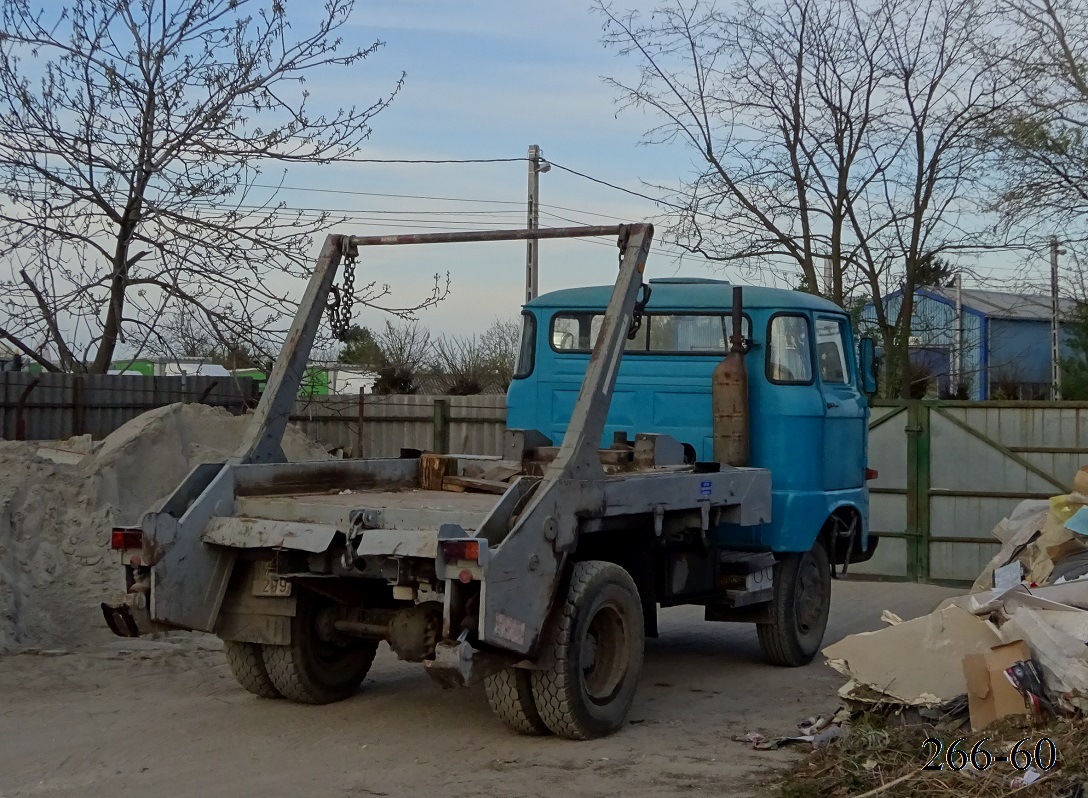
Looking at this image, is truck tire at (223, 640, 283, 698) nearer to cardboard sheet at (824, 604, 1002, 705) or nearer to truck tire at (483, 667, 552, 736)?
truck tire at (483, 667, 552, 736)

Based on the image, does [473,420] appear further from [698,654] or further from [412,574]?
[412,574]

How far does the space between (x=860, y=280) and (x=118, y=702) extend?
14.2 metres

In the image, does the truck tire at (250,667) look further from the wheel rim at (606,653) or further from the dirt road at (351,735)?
the wheel rim at (606,653)

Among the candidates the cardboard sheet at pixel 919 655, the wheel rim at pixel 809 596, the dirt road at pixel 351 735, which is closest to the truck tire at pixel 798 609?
the wheel rim at pixel 809 596

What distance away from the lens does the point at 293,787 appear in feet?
19.3

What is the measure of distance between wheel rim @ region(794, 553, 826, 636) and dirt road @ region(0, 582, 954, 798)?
0.32 meters

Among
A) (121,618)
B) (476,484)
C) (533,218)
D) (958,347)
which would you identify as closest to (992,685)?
(476,484)

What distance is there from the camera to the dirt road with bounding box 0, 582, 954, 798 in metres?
5.98

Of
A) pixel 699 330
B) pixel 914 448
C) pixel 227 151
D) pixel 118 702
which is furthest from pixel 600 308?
pixel 914 448

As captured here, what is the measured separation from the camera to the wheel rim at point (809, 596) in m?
9.32

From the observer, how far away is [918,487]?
14.6m

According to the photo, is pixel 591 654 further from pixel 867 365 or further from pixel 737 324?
pixel 867 365

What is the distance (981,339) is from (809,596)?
19822 millimetres

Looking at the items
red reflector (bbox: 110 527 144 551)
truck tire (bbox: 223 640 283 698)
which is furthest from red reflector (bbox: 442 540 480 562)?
truck tire (bbox: 223 640 283 698)
